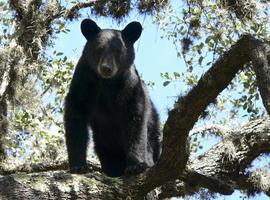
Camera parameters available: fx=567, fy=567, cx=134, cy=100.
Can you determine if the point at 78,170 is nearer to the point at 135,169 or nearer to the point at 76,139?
the point at 76,139

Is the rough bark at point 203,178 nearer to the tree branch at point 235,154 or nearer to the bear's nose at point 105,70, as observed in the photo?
the tree branch at point 235,154

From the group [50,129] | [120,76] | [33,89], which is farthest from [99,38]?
[50,129]

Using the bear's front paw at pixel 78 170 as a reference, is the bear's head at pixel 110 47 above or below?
above

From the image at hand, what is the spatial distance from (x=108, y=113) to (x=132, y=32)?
1.28 metres

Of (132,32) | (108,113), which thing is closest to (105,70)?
(108,113)

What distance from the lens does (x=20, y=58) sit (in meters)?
6.95

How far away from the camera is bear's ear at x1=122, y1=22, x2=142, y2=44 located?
697 cm

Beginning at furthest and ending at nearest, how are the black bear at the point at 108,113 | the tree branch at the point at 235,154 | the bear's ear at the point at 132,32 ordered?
the bear's ear at the point at 132,32 → the black bear at the point at 108,113 → the tree branch at the point at 235,154

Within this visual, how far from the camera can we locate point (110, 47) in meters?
6.80

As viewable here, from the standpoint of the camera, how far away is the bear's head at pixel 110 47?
647cm

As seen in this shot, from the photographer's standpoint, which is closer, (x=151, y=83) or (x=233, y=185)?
(x=233, y=185)

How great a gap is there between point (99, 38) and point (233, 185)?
99.5 inches

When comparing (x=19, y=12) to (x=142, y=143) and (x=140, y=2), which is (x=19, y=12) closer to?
(x=140, y=2)

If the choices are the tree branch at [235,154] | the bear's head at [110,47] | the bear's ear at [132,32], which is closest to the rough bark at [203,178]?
the tree branch at [235,154]
